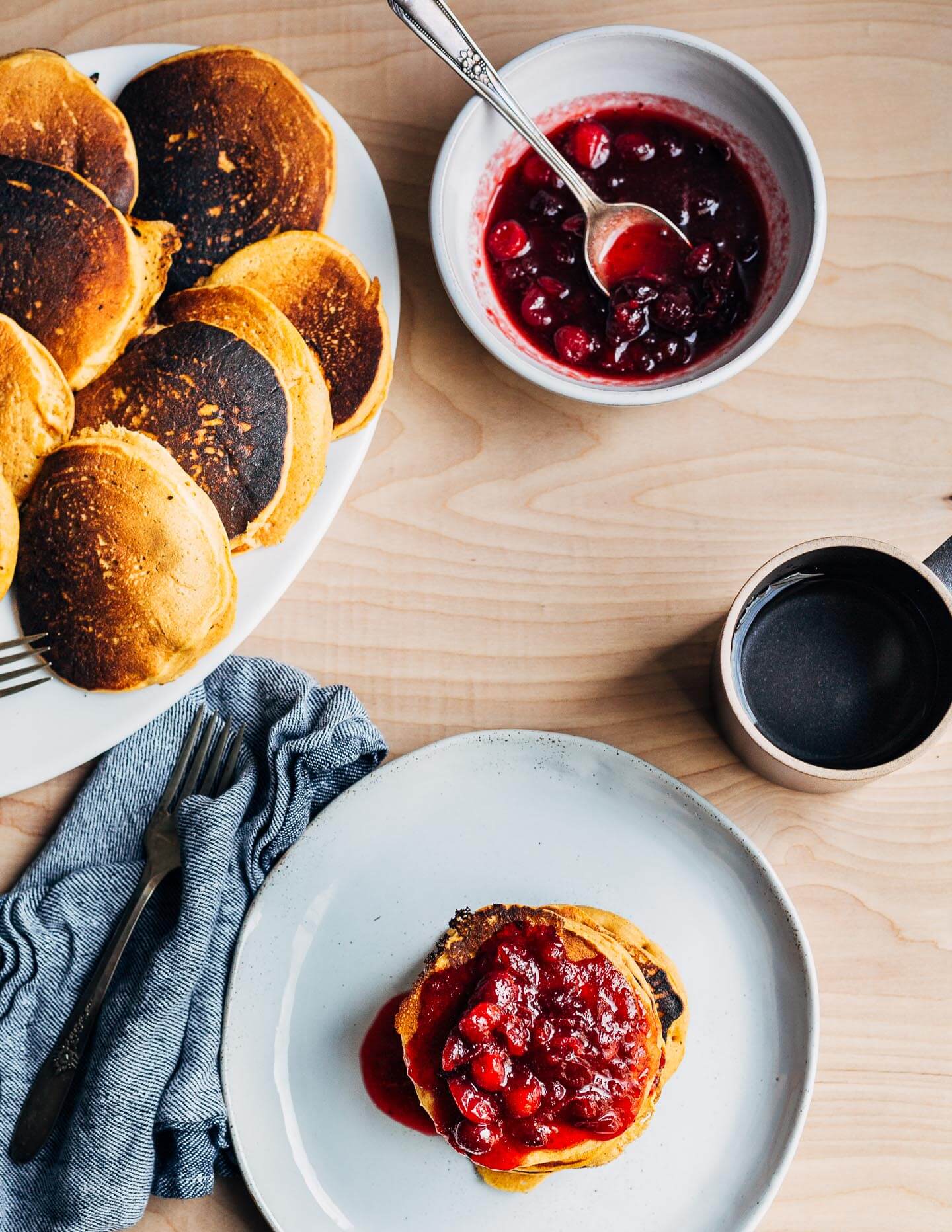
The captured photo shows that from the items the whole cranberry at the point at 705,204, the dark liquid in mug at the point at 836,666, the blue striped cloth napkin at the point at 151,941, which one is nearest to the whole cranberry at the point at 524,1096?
the blue striped cloth napkin at the point at 151,941

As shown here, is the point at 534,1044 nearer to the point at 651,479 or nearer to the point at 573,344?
the point at 651,479

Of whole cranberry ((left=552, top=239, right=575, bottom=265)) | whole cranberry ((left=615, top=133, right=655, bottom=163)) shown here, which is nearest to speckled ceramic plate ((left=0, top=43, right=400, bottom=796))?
whole cranberry ((left=552, top=239, right=575, bottom=265))

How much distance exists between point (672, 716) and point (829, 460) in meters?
0.48

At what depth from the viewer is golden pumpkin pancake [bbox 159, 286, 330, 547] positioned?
4.68ft

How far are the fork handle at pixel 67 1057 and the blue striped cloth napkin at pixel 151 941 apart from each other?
23mm

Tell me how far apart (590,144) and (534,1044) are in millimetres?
1288

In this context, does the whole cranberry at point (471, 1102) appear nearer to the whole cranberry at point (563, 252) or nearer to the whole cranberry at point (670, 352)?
the whole cranberry at point (670, 352)

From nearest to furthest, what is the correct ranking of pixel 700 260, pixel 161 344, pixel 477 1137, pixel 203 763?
1. pixel 477 1137
2. pixel 161 344
3. pixel 700 260
4. pixel 203 763

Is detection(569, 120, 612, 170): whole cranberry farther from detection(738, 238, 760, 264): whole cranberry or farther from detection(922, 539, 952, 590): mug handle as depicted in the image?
detection(922, 539, 952, 590): mug handle

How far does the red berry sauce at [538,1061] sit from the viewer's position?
51.6 inches

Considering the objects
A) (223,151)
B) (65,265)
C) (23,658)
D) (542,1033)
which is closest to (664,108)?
(223,151)

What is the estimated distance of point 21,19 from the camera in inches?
66.9

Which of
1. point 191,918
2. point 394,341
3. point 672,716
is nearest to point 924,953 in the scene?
point 672,716

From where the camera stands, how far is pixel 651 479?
1.64 m
